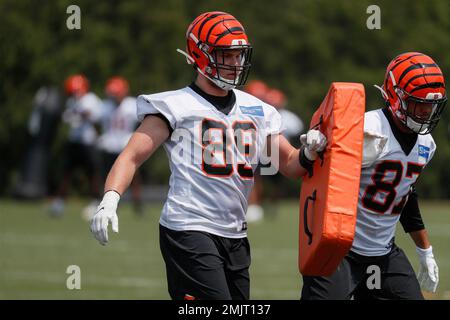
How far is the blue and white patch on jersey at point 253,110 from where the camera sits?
16.0 ft

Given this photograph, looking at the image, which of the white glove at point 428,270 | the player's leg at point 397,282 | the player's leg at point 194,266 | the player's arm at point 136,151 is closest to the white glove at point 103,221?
the player's arm at point 136,151

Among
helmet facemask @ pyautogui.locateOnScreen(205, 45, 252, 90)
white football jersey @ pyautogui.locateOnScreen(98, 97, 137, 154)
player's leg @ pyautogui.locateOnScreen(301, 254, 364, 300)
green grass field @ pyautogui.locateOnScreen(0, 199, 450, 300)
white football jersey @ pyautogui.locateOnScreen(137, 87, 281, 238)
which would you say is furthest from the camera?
white football jersey @ pyautogui.locateOnScreen(98, 97, 137, 154)

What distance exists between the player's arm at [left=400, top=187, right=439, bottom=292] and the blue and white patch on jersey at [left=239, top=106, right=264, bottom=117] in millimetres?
1035

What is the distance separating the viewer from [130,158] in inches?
183

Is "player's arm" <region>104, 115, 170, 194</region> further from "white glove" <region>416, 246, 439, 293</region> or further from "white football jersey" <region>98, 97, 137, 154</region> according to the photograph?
"white football jersey" <region>98, 97, 137, 154</region>

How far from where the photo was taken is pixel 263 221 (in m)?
14.1

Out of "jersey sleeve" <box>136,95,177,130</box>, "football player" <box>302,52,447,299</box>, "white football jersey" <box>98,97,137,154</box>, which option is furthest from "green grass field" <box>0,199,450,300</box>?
"jersey sleeve" <box>136,95,177,130</box>

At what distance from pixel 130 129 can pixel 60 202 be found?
4.51ft

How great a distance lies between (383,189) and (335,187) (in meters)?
0.72

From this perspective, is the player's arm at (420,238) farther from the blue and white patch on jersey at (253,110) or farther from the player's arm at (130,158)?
the player's arm at (130,158)

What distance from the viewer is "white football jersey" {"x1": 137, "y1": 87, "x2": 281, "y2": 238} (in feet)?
15.4
